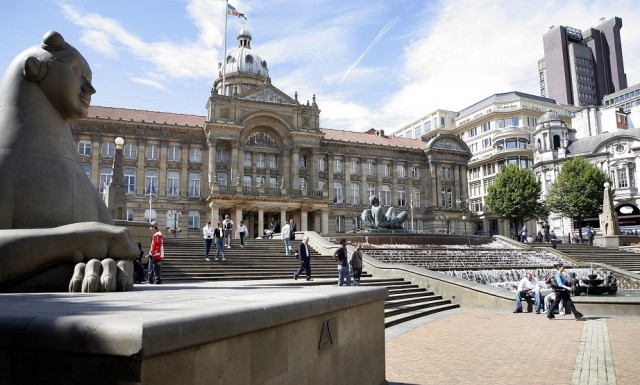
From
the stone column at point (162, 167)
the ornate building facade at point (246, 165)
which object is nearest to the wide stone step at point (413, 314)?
the ornate building facade at point (246, 165)

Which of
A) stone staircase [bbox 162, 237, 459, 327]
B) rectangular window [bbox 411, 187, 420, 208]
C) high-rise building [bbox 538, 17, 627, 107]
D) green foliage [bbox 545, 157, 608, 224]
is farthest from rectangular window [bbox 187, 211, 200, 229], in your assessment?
high-rise building [bbox 538, 17, 627, 107]

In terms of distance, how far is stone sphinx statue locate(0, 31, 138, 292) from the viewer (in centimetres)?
574

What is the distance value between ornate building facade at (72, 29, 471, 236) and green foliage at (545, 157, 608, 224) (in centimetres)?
1410

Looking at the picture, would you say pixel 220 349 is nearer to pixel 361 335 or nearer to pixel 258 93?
pixel 361 335

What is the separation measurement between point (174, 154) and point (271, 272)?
122ft

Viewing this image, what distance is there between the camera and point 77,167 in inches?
276

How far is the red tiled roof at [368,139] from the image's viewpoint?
6425 cm

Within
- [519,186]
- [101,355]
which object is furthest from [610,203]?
[101,355]

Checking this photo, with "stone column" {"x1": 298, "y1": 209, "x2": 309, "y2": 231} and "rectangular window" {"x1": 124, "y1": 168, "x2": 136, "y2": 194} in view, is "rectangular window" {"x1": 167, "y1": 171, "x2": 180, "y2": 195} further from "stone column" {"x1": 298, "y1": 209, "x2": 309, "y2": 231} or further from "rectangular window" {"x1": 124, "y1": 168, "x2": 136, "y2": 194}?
"stone column" {"x1": 298, "y1": 209, "x2": 309, "y2": 231}

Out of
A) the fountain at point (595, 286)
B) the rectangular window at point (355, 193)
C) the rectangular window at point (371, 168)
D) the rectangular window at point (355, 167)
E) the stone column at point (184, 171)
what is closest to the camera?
the fountain at point (595, 286)

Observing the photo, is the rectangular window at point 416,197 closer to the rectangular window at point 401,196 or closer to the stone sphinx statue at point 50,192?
the rectangular window at point 401,196

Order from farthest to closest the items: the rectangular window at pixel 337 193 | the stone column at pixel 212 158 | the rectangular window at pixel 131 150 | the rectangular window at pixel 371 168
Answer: the rectangular window at pixel 371 168, the rectangular window at pixel 337 193, the stone column at pixel 212 158, the rectangular window at pixel 131 150

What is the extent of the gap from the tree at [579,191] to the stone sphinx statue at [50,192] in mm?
57802

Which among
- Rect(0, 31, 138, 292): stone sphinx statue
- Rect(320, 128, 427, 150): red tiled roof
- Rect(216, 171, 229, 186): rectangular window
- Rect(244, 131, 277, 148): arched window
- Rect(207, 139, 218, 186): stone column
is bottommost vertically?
Rect(0, 31, 138, 292): stone sphinx statue
